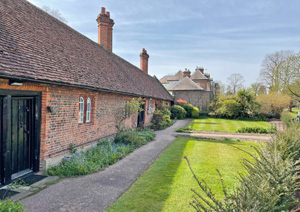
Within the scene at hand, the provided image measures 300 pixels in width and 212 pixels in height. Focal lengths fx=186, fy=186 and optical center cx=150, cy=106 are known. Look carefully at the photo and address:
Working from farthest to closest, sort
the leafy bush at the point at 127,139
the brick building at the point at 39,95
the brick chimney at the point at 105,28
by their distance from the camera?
the brick chimney at the point at 105,28 → the leafy bush at the point at 127,139 → the brick building at the point at 39,95

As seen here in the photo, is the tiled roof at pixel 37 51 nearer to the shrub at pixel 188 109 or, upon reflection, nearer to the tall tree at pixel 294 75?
the tall tree at pixel 294 75

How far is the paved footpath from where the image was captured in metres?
4.12

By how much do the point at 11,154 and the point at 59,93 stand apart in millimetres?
2295

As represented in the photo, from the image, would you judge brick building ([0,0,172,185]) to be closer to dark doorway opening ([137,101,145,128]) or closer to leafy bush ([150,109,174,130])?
dark doorway opening ([137,101,145,128])

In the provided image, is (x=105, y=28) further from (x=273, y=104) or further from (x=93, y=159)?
(x=273, y=104)

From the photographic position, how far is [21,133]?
5465 mm

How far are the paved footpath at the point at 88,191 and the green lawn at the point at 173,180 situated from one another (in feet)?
0.99

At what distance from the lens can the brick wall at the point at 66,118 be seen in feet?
19.2

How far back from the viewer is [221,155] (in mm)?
8922

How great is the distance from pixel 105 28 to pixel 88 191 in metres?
13.0

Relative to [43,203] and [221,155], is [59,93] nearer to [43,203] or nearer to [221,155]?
[43,203]

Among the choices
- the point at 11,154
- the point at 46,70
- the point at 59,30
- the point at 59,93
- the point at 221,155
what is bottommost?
the point at 221,155

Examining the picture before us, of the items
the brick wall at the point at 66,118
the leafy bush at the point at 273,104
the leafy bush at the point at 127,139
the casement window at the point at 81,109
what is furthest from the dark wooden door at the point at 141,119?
the leafy bush at the point at 273,104

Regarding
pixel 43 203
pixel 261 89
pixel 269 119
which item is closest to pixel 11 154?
pixel 43 203
